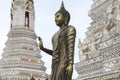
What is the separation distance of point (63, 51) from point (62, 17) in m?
0.66

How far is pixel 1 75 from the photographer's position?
23031 mm

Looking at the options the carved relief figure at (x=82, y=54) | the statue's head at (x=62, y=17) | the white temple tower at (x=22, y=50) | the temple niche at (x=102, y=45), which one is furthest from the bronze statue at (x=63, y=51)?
the white temple tower at (x=22, y=50)

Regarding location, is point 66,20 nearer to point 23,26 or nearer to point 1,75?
point 1,75

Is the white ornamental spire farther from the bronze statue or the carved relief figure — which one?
the bronze statue

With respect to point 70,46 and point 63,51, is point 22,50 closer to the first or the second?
point 63,51

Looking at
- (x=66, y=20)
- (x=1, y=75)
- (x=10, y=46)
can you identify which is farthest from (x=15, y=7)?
(x=66, y=20)

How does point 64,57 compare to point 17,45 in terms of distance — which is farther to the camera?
point 17,45

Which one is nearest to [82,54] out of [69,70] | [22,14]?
[22,14]

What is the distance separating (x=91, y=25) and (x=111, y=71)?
680 cm

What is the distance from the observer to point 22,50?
80.2ft

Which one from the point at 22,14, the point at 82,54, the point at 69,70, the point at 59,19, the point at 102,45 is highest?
the point at 22,14

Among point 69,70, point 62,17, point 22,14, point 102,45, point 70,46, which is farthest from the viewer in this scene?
point 22,14

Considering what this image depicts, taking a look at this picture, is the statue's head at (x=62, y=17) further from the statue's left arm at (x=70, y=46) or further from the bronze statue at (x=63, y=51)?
the statue's left arm at (x=70, y=46)

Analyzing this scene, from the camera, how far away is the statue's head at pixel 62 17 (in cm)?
564
